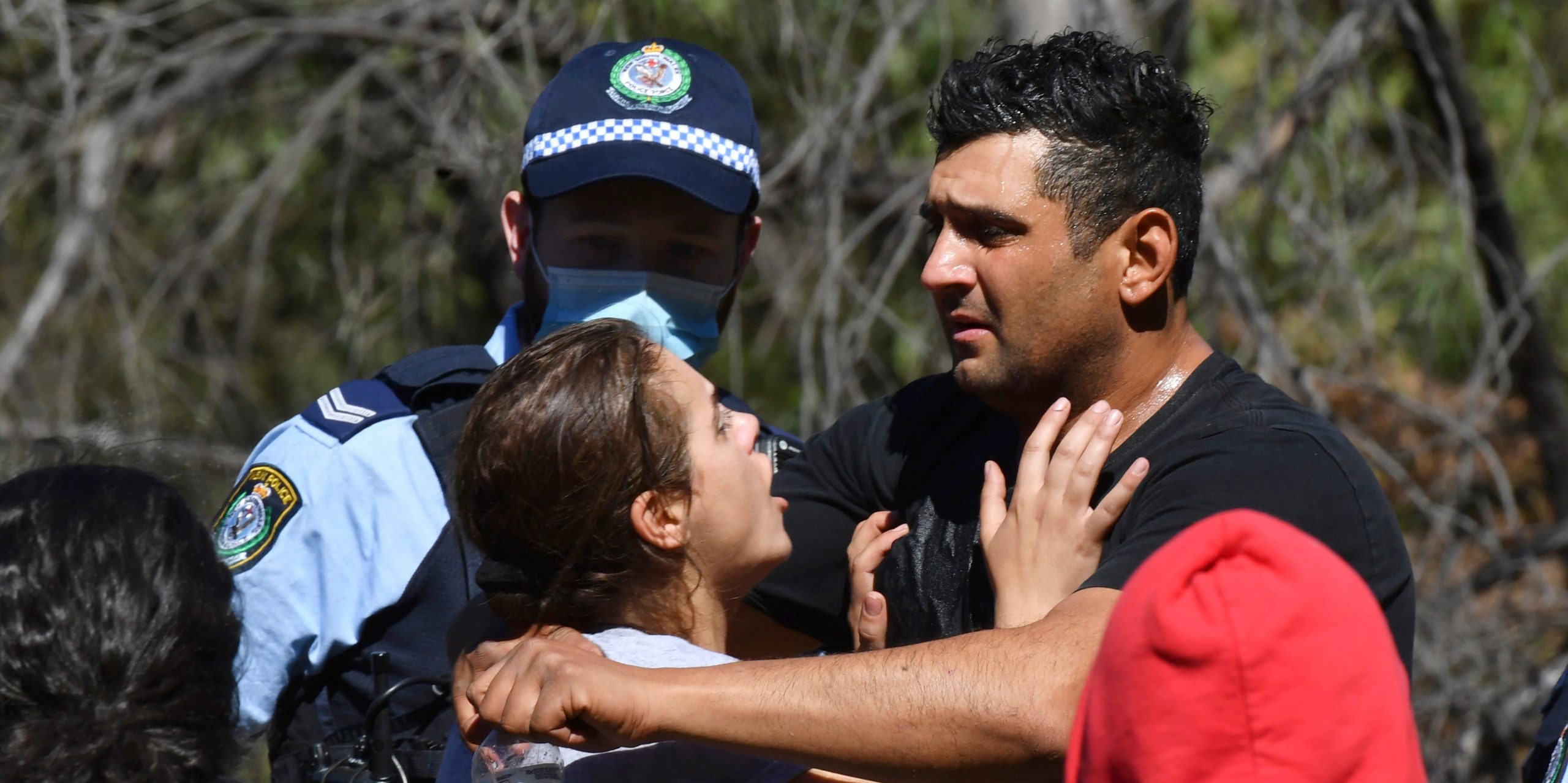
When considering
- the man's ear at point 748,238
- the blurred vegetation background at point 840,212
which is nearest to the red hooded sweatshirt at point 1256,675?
the man's ear at point 748,238

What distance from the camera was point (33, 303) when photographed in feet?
14.5

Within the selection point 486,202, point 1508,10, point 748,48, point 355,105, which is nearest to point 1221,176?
point 1508,10

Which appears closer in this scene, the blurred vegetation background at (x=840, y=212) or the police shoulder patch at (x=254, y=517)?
the police shoulder patch at (x=254, y=517)

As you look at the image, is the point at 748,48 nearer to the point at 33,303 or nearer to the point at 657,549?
the point at 33,303

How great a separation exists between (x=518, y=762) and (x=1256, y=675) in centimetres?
86

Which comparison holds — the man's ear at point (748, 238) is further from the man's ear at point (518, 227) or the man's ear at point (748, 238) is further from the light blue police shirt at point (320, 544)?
the light blue police shirt at point (320, 544)

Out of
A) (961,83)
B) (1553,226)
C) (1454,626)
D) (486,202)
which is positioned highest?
(961,83)

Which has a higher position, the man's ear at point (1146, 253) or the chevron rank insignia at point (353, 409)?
the man's ear at point (1146, 253)

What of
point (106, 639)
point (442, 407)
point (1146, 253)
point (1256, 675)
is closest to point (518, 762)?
point (106, 639)

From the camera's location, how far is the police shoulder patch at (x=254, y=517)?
2168mm

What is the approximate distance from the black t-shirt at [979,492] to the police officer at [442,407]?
0.30 m

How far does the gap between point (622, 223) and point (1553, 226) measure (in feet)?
15.8

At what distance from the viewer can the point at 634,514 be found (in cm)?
186

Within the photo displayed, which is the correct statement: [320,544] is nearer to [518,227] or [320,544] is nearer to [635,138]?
[518,227]
